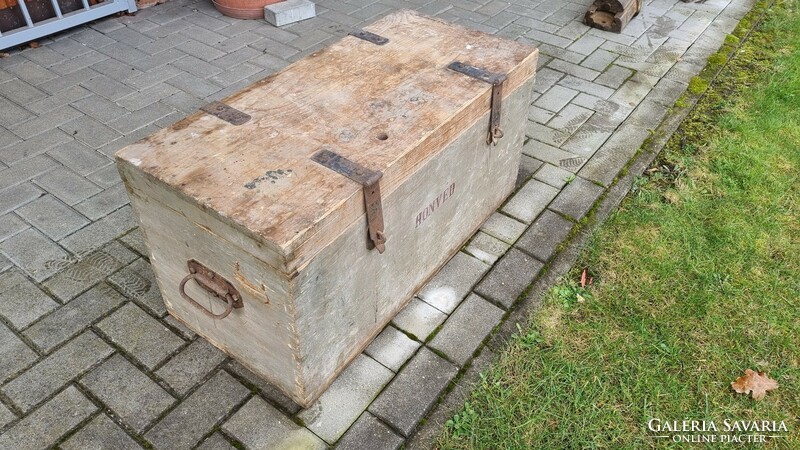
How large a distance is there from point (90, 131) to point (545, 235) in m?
3.12

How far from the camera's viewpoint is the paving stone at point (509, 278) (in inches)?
126

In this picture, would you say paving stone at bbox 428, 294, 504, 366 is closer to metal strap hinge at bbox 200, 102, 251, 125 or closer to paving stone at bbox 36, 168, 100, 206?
metal strap hinge at bbox 200, 102, 251, 125

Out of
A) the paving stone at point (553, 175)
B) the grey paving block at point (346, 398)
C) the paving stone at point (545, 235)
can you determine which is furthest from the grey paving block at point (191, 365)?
the paving stone at point (553, 175)

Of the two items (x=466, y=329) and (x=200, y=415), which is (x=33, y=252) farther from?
(x=466, y=329)

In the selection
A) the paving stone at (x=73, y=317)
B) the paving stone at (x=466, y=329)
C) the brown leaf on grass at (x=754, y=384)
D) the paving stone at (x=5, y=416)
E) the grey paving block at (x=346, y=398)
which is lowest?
the brown leaf on grass at (x=754, y=384)

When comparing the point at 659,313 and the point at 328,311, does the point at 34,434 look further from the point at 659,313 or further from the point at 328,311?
the point at 659,313

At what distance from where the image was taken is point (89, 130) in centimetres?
425

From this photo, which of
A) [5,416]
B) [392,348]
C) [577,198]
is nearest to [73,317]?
[5,416]

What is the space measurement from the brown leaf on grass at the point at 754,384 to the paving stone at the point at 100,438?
8.57 feet

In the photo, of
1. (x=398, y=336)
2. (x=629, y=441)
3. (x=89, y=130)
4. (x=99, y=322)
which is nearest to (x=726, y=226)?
(x=629, y=441)

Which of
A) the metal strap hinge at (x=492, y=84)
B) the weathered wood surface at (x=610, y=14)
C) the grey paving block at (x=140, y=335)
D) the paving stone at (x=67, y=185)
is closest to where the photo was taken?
the grey paving block at (x=140, y=335)

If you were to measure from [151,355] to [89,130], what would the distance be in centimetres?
213

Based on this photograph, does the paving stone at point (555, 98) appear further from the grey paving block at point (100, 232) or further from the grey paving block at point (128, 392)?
the grey paving block at point (128, 392)

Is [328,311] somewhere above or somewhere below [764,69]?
above
